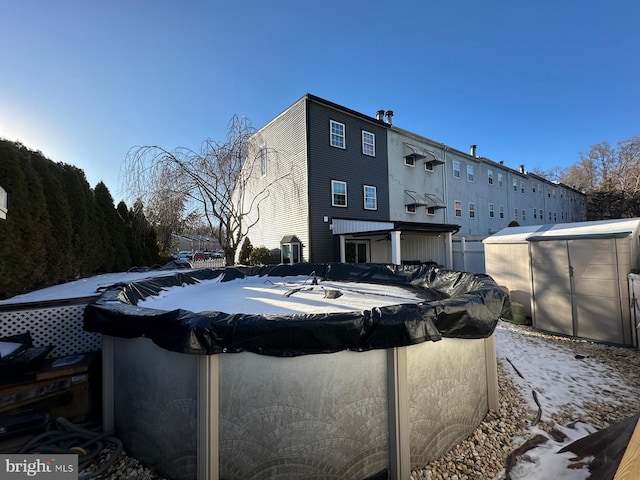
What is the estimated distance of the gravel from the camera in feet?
6.43

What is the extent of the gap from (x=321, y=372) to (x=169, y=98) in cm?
851

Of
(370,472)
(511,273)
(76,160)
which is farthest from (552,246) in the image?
(76,160)

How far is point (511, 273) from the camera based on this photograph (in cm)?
604

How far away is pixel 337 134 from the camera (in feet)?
38.4

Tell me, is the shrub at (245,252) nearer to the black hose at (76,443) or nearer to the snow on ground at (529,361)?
the snow on ground at (529,361)

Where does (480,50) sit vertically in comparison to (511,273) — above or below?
above

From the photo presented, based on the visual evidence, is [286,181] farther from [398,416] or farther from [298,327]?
[398,416]

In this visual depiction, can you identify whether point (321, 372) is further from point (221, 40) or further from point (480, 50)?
point (480, 50)

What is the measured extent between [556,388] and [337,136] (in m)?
10.9

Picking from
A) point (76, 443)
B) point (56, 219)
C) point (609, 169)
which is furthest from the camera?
point (609, 169)

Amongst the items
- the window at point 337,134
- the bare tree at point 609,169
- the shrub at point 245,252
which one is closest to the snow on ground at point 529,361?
the shrub at point 245,252

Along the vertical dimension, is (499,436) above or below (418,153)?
below

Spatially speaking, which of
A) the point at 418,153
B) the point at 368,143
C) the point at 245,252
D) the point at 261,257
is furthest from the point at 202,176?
the point at 418,153

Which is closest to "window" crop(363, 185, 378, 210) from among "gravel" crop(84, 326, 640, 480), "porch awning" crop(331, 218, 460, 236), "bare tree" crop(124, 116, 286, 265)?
"porch awning" crop(331, 218, 460, 236)
